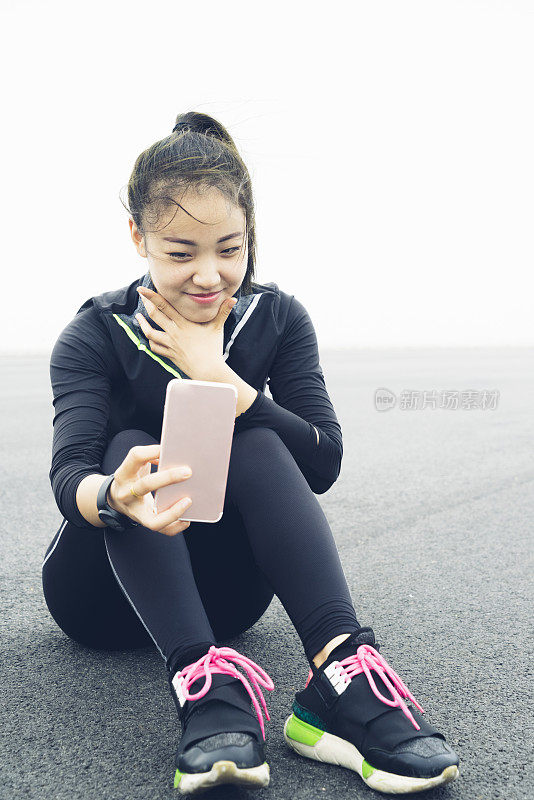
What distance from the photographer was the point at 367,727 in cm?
136

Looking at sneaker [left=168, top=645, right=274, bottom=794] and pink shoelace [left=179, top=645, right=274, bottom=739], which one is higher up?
pink shoelace [left=179, top=645, right=274, bottom=739]

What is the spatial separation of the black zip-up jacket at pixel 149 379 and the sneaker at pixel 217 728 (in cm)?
45

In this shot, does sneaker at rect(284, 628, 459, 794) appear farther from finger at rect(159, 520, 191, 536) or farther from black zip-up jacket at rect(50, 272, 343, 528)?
black zip-up jacket at rect(50, 272, 343, 528)

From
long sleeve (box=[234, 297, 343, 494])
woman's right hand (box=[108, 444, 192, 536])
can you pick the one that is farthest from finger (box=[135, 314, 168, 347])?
woman's right hand (box=[108, 444, 192, 536])

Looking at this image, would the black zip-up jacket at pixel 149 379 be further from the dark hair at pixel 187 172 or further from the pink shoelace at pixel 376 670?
the pink shoelace at pixel 376 670

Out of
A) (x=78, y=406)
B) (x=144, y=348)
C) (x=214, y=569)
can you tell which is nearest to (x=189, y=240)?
(x=144, y=348)

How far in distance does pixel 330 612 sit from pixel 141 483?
445mm

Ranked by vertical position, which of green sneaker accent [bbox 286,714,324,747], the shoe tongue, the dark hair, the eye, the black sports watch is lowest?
green sneaker accent [bbox 286,714,324,747]

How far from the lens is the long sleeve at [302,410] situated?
1.73m

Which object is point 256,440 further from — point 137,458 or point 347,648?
point 347,648

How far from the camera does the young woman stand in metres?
1.36

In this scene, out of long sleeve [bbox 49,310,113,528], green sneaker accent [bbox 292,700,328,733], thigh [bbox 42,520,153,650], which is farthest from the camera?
thigh [bbox 42,520,153,650]

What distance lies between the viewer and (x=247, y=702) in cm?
139

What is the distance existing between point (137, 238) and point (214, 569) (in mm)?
789
